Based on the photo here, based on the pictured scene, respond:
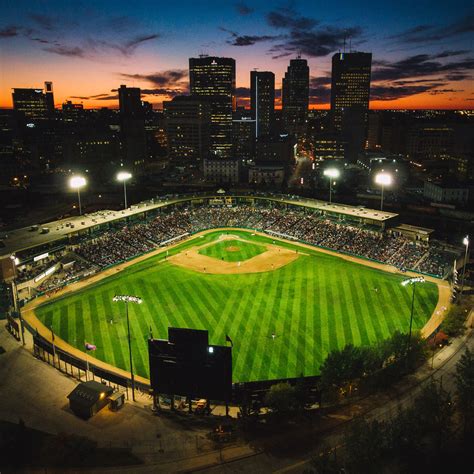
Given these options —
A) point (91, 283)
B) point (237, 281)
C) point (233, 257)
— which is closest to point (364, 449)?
point (237, 281)

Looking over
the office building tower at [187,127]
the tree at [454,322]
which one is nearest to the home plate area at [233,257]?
the tree at [454,322]

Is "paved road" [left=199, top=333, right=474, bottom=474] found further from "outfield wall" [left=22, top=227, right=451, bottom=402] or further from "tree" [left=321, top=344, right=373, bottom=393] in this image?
"outfield wall" [left=22, top=227, right=451, bottom=402]

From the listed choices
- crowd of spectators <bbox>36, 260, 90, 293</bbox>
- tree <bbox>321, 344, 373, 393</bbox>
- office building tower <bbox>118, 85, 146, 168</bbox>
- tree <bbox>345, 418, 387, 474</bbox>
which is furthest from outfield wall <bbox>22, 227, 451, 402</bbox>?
office building tower <bbox>118, 85, 146, 168</bbox>

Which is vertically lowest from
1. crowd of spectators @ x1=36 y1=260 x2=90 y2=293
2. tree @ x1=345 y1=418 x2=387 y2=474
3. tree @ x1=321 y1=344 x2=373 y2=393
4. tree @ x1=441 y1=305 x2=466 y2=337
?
crowd of spectators @ x1=36 y1=260 x2=90 y2=293

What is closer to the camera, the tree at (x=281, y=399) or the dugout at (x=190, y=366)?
the tree at (x=281, y=399)

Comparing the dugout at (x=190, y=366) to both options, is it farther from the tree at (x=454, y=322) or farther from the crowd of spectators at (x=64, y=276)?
the crowd of spectators at (x=64, y=276)
